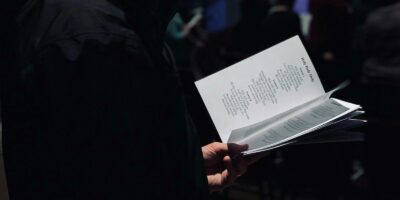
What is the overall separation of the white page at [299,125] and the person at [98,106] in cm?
31

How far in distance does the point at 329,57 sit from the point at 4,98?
3.72m

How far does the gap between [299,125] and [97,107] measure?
52cm

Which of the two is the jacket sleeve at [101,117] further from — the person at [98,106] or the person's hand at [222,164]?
the person's hand at [222,164]

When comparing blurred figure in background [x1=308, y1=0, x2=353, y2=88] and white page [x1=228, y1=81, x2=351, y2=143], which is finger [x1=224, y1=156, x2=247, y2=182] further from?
blurred figure in background [x1=308, y1=0, x2=353, y2=88]

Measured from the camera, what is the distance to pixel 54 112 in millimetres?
833

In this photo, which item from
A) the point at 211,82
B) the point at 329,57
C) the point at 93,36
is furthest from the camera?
the point at 329,57

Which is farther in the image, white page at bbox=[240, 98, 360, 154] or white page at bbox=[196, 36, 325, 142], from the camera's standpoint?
white page at bbox=[196, 36, 325, 142]

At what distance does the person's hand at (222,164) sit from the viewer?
1280mm

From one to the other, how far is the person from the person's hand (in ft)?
1.23

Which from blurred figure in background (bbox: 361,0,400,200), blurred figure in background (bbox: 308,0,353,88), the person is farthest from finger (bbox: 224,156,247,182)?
blurred figure in background (bbox: 308,0,353,88)

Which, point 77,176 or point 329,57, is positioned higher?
point 77,176

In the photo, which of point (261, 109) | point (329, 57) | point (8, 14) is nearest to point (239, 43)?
point (329, 57)

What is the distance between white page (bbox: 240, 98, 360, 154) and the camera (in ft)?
3.84

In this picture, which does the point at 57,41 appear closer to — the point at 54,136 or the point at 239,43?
the point at 54,136
